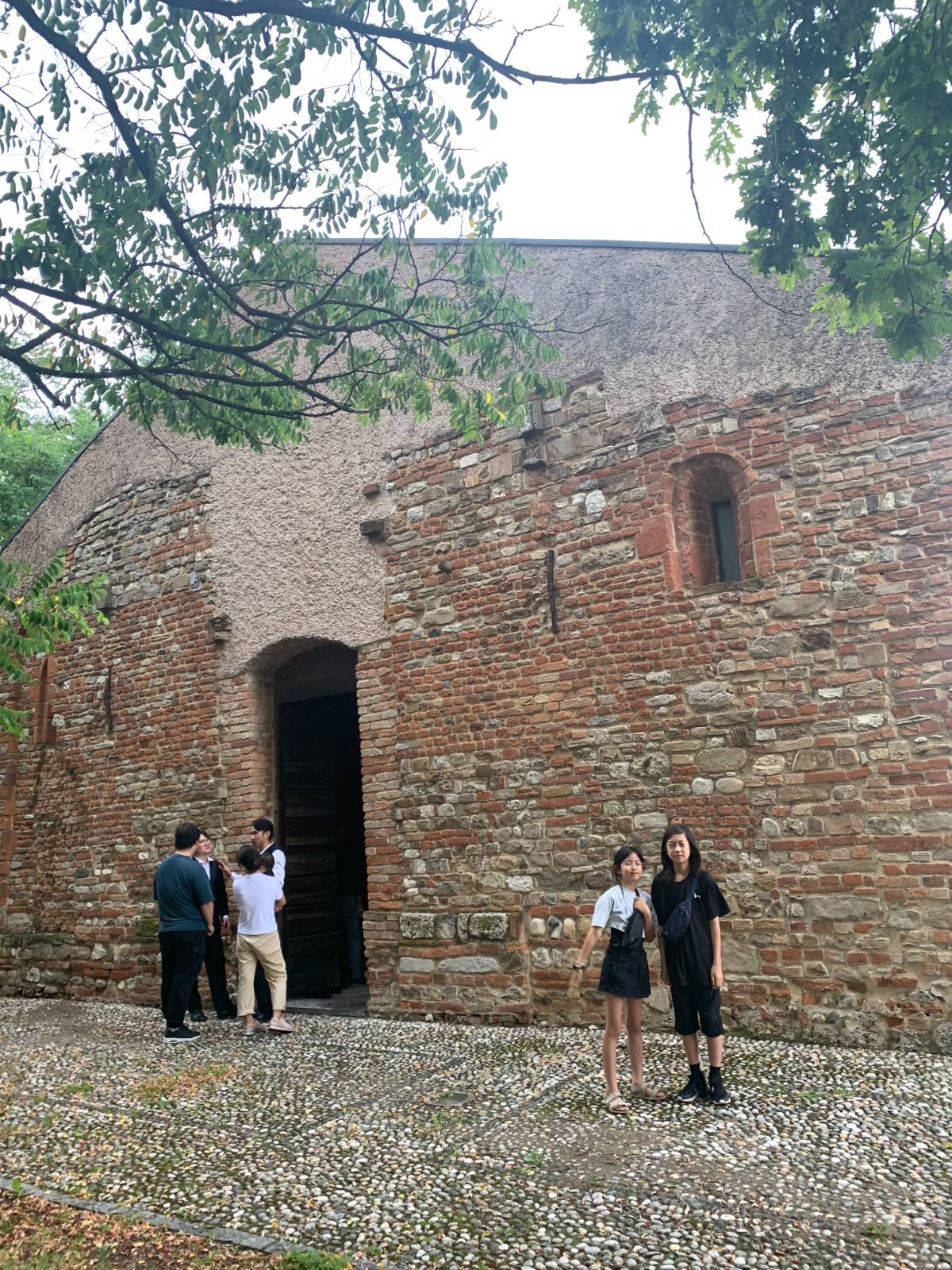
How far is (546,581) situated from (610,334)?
1.88 meters

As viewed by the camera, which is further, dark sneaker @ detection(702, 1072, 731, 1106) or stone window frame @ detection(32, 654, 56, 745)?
stone window frame @ detection(32, 654, 56, 745)

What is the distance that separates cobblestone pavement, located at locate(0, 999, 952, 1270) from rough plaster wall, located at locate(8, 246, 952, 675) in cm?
370

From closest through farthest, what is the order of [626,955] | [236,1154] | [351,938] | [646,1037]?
1. [236,1154]
2. [626,955]
3. [646,1037]
4. [351,938]

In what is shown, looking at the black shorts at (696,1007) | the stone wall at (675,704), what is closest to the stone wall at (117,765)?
the stone wall at (675,704)

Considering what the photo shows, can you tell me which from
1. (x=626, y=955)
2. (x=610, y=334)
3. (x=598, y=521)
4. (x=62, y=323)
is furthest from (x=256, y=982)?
(x=610, y=334)

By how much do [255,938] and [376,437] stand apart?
4194mm

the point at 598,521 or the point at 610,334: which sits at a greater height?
the point at 610,334

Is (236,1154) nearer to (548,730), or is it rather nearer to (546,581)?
(548,730)

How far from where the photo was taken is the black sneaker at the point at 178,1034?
6.88 m

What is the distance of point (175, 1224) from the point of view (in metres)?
3.42

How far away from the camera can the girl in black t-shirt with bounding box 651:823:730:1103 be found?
4.63 m

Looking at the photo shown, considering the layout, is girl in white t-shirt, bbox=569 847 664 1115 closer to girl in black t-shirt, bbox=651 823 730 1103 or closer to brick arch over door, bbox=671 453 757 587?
girl in black t-shirt, bbox=651 823 730 1103

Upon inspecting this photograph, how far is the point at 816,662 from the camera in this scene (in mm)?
6023

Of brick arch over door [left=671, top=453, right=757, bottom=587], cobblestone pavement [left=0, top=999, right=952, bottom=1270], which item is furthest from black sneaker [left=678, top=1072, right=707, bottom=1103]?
brick arch over door [left=671, top=453, right=757, bottom=587]
